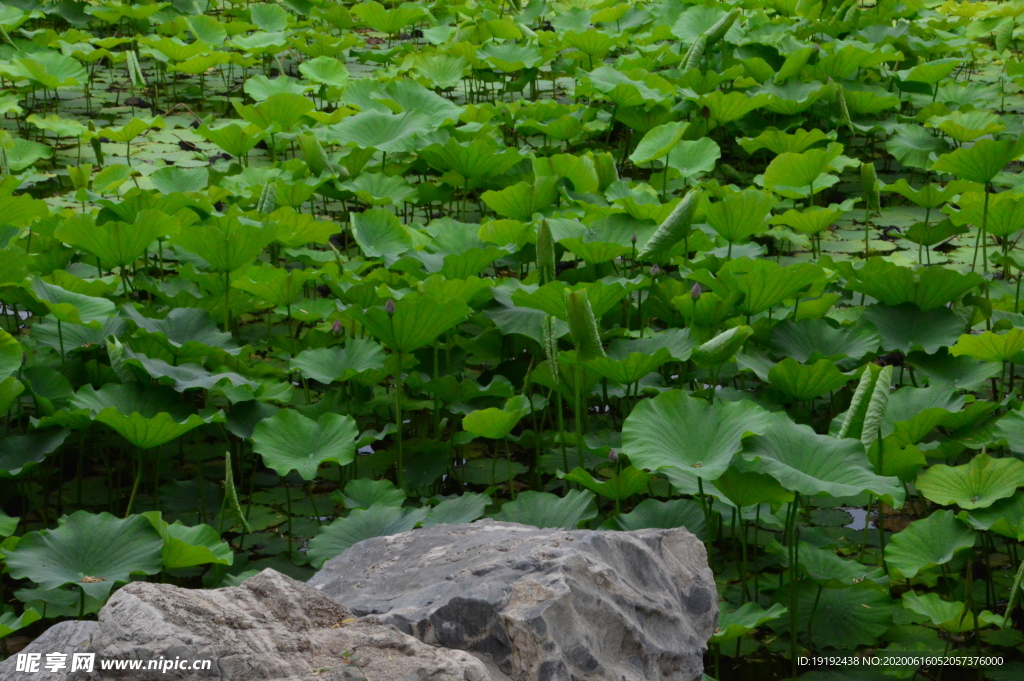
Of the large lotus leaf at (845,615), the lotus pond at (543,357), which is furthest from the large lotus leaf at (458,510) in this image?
the large lotus leaf at (845,615)

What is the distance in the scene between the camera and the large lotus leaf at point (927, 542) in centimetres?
203

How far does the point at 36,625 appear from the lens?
2.18 meters

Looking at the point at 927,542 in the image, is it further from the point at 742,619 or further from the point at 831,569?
the point at 742,619

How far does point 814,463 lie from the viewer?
6.50 ft

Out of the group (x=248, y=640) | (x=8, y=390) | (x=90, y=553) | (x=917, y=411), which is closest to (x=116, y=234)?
(x=8, y=390)

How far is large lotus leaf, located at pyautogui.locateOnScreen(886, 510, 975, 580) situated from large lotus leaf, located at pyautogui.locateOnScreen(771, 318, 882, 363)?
67 cm

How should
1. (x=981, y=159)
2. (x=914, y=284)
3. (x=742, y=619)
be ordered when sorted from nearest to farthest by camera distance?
(x=742, y=619) < (x=914, y=284) < (x=981, y=159)

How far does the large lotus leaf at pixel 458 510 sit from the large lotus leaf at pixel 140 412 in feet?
1.86

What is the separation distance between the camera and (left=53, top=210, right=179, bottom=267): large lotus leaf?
283cm

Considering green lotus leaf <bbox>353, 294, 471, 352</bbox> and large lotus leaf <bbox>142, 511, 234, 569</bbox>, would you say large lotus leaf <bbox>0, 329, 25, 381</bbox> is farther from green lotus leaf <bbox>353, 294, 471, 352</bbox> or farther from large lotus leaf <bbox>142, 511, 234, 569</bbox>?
green lotus leaf <bbox>353, 294, 471, 352</bbox>

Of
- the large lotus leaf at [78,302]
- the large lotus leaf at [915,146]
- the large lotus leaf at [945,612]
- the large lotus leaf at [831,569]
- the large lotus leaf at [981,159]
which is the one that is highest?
the large lotus leaf at [981,159]

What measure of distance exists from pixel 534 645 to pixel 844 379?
1332mm

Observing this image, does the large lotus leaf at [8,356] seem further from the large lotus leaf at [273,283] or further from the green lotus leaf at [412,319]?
the green lotus leaf at [412,319]

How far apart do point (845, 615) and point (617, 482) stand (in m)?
0.54
